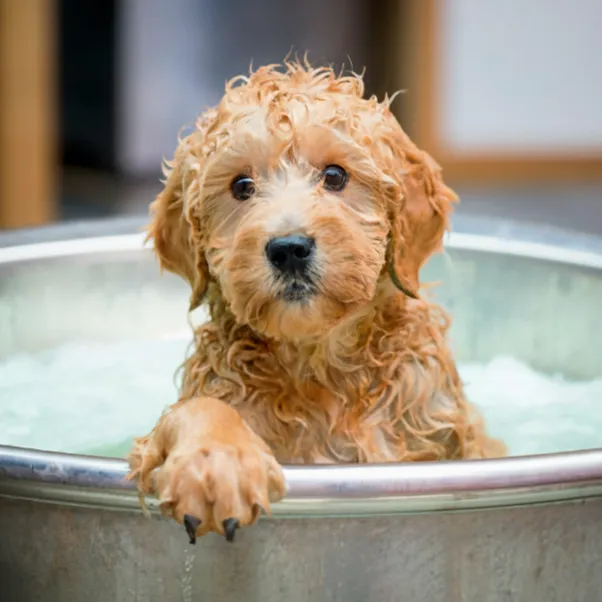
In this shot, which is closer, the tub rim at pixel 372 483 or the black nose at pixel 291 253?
the tub rim at pixel 372 483

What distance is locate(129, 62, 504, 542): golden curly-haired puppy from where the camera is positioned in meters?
2.12

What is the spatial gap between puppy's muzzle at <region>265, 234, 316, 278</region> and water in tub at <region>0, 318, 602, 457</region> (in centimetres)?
103

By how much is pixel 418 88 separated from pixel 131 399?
6229 mm

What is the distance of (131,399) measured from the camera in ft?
11.2

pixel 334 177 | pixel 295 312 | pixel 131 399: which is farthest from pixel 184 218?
pixel 131 399

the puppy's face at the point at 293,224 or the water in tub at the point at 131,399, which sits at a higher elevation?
the puppy's face at the point at 293,224

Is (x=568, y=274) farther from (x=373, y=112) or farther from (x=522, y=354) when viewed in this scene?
(x=373, y=112)

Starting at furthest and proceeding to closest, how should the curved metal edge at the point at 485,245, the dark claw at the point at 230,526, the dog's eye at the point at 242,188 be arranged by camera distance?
the curved metal edge at the point at 485,245
the dog's eye at the point at 242,188
the dark claw at the point at 230,526

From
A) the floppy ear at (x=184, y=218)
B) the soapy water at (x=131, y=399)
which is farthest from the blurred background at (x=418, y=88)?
the floppy ear at (x=184, y=218)

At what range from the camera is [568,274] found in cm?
349

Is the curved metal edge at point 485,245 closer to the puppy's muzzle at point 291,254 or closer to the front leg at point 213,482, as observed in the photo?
the puppy's muzzle at point 291,254

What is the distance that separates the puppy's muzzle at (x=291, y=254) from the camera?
6.75ft

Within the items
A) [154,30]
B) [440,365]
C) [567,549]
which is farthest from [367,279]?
[154,30]

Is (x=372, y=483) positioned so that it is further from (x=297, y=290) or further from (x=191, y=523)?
(x=297, y=290)
